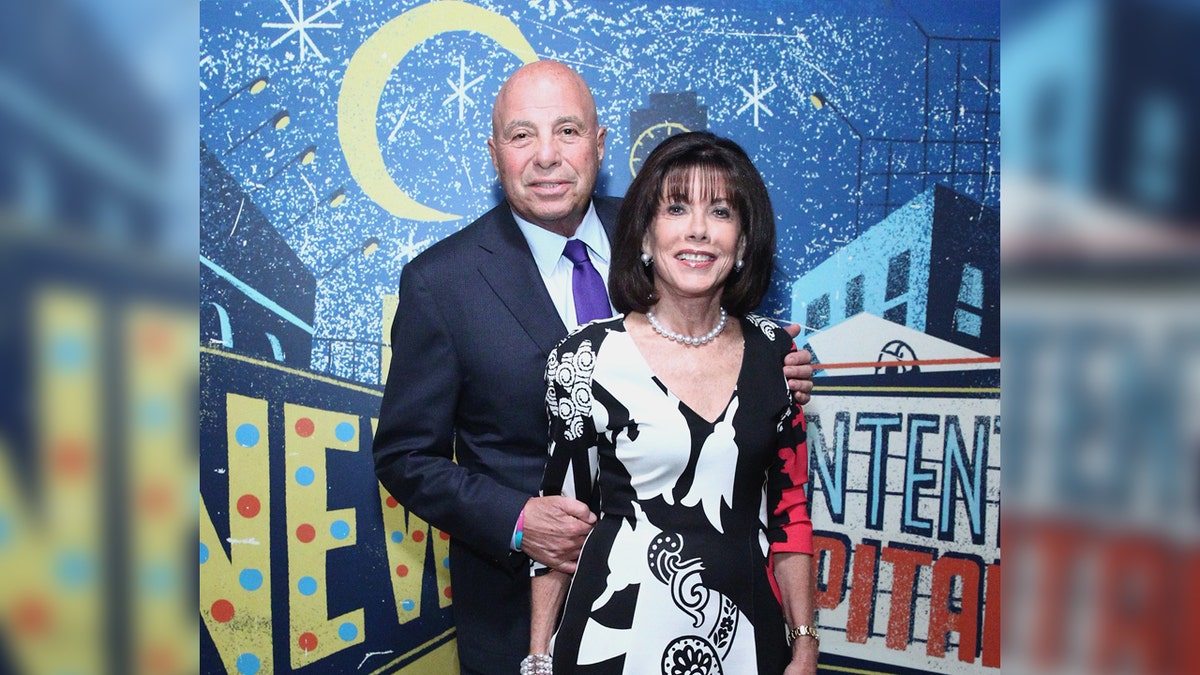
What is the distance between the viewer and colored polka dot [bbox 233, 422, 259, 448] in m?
2.89

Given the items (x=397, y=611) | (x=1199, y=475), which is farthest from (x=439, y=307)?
(x=1199, y=475)

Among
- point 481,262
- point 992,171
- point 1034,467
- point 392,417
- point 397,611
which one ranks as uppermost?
point 992,171

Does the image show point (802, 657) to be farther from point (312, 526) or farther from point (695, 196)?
point (312, 526)

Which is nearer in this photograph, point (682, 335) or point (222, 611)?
point (682, 335)

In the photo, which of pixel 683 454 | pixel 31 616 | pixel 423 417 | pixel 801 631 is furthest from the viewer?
pixel 423 417

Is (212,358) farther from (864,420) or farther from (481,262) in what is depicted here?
(864,420)

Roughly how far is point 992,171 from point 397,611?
2171 mm

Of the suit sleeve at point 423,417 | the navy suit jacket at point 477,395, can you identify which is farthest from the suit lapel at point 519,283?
the suit sleeve at point 423,417

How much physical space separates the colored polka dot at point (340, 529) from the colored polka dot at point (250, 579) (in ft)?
0.76

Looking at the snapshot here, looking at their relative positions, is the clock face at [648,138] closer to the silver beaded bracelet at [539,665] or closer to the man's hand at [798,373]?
the man's hand at [798,373]

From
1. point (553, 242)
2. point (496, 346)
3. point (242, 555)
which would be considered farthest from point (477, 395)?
point (242, 555)

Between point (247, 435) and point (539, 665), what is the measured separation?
1360mm

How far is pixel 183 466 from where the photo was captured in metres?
1.04

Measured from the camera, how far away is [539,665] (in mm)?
1910
